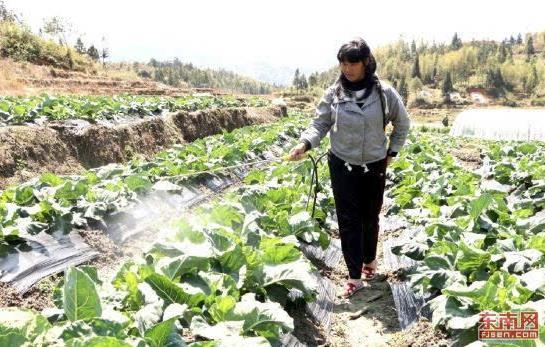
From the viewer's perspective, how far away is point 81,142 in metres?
11.5

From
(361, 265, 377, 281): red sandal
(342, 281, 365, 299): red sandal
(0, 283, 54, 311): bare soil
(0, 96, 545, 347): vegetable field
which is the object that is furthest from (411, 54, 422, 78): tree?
(0, 283, 54, 311): bare soil

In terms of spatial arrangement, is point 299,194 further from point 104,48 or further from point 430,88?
point 430,88

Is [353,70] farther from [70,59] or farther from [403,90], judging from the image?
[403,90]

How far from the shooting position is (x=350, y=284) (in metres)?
4.36

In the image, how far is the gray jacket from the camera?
3979 mm

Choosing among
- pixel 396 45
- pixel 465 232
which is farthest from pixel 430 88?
pixel 465 232

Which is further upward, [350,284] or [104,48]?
[104,48]

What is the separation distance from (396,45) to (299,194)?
475 ft

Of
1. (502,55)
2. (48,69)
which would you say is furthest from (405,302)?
(502,55)

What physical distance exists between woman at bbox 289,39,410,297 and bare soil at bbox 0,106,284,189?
22.6 feet

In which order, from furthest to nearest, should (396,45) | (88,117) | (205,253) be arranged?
(396,45)
(88,117)
(205,253)

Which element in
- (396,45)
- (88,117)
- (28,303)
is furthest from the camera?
(396,45)

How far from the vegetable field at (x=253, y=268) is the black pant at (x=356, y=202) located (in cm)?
32

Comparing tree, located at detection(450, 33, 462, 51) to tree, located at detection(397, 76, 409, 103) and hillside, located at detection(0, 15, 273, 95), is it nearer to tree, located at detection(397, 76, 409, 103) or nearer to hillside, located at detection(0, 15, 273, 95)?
tree, located at detection(397, 76, 409, 103)
